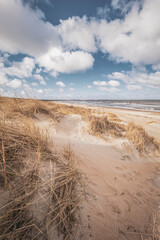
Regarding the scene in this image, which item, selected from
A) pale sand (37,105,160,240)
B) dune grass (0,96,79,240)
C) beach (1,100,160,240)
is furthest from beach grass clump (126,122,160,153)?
dune grass (0,96,79,240)

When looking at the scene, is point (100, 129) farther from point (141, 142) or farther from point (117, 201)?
point (117, 201)

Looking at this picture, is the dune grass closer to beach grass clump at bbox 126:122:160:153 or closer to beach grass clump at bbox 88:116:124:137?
beach grass clump at bbox 88:116:124:137

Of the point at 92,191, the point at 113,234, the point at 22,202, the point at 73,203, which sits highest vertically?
the point at 22,202

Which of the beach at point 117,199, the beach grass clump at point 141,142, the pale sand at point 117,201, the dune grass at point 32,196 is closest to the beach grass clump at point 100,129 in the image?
the beach grass clump at point 141,142

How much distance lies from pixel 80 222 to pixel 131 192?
115 centimetres

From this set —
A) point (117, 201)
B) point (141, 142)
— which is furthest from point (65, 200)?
point (141, 142)

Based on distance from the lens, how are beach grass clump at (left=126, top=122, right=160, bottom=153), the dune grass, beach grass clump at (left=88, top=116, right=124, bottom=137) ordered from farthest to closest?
beach grass clump at (left=88, top=116, right=124, bottom=137) → beach grass clump at (left=126, top=122, right=160, bottom=153) → the dune grass

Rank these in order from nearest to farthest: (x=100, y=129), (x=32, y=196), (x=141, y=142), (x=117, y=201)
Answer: (x=32, y=196) → (x=117, y=201) → (x=141, y=142) → (x=100, y=129)

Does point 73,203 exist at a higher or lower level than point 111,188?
higher

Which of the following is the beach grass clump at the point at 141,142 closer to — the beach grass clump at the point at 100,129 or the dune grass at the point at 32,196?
the beach grass clump at the point at 100,129

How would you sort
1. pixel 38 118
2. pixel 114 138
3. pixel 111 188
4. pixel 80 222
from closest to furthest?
pixel 80 222, pixel 111 188, pixel 114 138, pixel 38 118

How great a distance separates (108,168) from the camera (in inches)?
85.4

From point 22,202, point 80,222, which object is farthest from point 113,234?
point 22,202

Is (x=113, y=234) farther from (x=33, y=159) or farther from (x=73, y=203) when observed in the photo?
(x=33, y=159)
